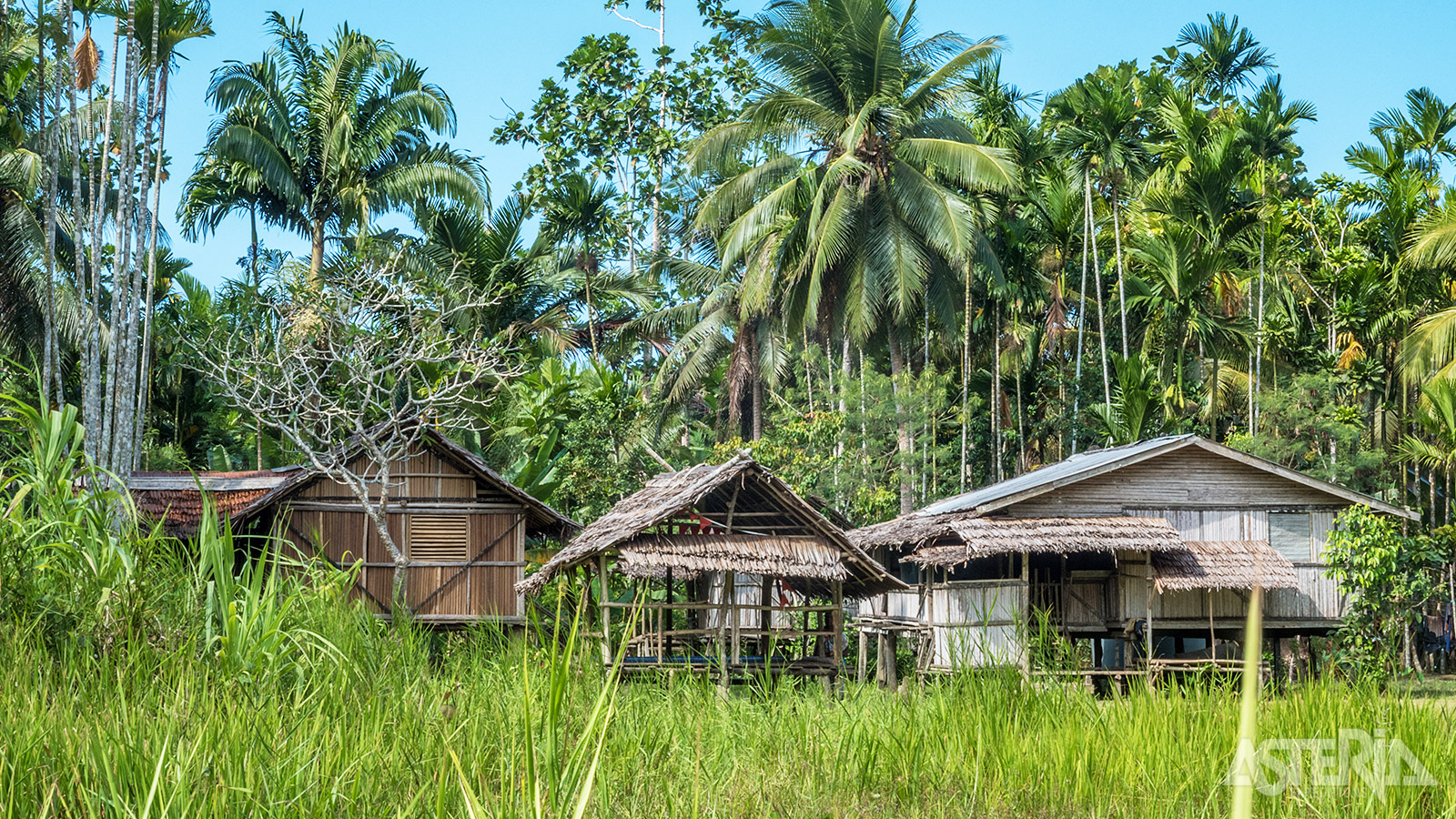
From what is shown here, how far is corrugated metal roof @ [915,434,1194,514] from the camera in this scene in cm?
1658

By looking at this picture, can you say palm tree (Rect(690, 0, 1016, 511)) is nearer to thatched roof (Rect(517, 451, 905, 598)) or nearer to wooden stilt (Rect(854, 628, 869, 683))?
wooden stilt (Rect(854, 628, 869, 683))

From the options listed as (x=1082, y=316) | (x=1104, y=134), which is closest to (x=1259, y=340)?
(x=1082, y=316)

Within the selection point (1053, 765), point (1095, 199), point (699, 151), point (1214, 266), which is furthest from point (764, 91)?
point (1053, 765)

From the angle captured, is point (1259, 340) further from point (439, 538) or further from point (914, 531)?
point (439, 538)

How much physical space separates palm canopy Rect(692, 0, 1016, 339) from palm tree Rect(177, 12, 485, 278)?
244 inches

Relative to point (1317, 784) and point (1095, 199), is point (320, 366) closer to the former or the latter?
point (1095, 199)

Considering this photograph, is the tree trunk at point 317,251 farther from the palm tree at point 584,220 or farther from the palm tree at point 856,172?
the palm tree at point 856,172

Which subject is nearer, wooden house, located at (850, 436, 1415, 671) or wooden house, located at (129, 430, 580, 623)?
wooden house, located at (850, 436, 1415, 671)

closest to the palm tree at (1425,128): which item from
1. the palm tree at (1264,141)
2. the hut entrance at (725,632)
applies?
the palm tree at (1264,141)

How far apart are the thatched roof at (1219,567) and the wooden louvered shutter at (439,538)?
9.44 meters

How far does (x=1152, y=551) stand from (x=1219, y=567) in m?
0.92

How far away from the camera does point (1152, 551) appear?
1588 centimetres

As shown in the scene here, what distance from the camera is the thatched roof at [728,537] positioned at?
1245cm

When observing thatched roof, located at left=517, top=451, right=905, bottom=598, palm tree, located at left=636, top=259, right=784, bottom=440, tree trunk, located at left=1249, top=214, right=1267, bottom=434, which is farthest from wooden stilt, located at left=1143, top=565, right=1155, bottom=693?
palm tree, located at left=636, top=259, right=784, bottom=440
